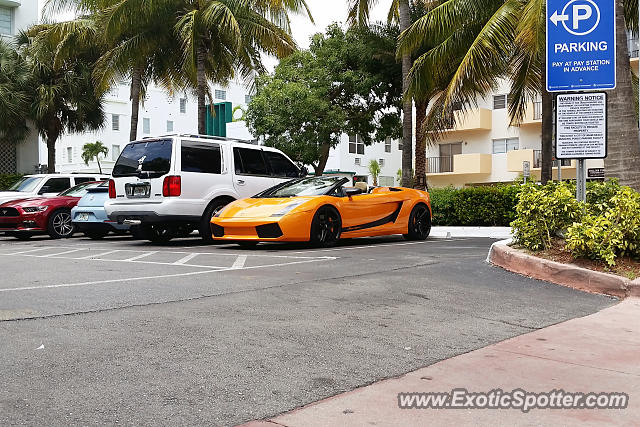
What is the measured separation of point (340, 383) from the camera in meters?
3.87

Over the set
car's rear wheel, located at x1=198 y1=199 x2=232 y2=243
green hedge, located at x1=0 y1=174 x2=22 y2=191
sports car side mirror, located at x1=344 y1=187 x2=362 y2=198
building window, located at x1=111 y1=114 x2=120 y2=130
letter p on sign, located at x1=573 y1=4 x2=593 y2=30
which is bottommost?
car's rear wheel, located at x1=198 y1=199 x2=232 y2=243

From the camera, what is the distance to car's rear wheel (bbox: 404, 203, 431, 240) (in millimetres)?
13766

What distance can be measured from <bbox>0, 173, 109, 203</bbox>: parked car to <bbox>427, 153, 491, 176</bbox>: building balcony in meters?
24.2

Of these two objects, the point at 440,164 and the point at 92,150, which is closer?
the point at 440,164

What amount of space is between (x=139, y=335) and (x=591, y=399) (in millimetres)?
2929

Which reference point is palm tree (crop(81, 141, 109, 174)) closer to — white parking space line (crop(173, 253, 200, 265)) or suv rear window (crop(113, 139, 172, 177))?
suv rear window (crop(113, 139, 172, 177))

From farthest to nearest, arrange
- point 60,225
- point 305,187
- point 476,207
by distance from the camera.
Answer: point 476,207
point 60,225
point 305,187

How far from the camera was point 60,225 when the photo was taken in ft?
55.4

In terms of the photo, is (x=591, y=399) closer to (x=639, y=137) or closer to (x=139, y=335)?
(x=139, y=335)

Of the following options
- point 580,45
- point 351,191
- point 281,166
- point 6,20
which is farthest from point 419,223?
point 6,20

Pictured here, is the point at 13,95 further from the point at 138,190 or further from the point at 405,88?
the point at 138,190

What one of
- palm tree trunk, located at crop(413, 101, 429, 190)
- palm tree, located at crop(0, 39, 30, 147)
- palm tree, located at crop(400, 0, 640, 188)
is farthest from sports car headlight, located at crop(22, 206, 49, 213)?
palm tree, located at crop(0, 39, 30, 147)

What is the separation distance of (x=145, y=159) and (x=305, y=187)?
10.2ft

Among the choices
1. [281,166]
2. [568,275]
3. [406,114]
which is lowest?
[568,275]
